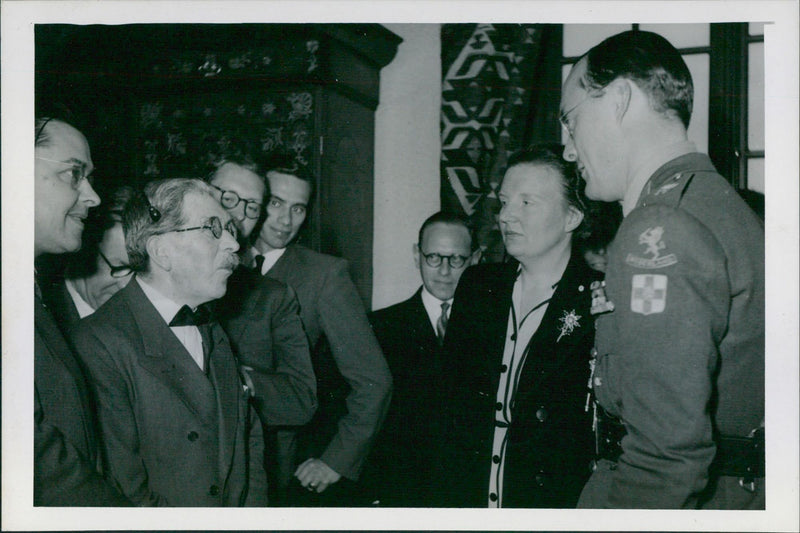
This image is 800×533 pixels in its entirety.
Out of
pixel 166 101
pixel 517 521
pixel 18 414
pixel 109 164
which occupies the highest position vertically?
pixel 166 101

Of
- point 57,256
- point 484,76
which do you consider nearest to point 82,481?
point 57,256

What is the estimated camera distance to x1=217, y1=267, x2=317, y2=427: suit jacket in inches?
66.8

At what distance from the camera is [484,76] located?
229 cm

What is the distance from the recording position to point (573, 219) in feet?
5.49

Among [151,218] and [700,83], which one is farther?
[700,83]

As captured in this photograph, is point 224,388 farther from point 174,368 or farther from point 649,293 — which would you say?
point 649,293

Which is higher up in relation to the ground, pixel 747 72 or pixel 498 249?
pixel 747 72

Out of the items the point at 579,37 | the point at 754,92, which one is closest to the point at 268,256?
the point at 579,37

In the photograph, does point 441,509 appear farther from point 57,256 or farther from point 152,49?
point 152,49

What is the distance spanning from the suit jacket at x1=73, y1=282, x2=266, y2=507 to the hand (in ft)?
1.00

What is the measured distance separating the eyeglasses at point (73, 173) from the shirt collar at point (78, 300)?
338mm

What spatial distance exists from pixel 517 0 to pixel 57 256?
1271mm

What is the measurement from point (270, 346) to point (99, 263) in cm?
52

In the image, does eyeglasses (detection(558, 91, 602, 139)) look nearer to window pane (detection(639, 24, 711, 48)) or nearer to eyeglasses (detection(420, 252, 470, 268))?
eyeglasses (detection(420, 252, 470, 268))
